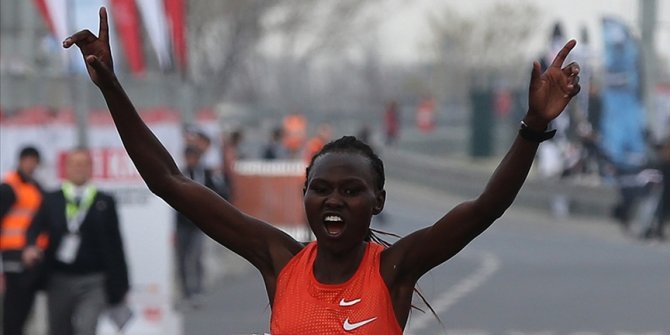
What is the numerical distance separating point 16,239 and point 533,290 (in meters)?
9.17

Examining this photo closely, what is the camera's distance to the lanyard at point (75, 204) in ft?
41.4

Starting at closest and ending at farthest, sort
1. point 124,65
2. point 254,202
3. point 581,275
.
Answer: point 124,65 < point 581,275 < point 254,202

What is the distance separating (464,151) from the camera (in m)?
62.4

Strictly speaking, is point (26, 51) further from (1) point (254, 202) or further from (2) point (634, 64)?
(2) point (634, 64)

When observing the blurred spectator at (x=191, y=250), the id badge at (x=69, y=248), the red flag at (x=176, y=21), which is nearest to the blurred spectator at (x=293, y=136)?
the red flag at (x=176, y=21)

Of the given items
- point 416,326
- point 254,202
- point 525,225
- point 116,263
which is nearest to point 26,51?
point 254,202

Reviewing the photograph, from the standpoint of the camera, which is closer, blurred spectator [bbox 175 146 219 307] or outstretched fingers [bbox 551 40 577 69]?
outstretched fingers [bbox 551 40 577 69]

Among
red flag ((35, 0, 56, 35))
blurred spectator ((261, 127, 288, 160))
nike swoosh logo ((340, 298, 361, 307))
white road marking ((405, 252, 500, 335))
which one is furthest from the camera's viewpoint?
blurred spectator ((261, 127, 288, 160))

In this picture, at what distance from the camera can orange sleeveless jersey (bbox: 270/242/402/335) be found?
16.5ft

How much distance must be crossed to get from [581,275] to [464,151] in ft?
129

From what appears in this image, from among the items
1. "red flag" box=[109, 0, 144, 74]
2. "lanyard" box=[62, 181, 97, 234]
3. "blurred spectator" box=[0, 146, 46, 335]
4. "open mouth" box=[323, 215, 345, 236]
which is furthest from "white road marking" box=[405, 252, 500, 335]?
"open mouth" box=[323, 215, 345, 236]

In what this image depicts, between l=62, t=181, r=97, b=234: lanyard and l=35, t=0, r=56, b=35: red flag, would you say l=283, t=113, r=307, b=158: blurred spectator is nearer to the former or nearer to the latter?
l=35, t=0, r=56, b=35: red flag

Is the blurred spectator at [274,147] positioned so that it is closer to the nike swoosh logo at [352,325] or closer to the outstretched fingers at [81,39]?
the outstretched fingers at [81,39]

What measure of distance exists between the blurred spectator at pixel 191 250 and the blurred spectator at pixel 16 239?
234 inches
